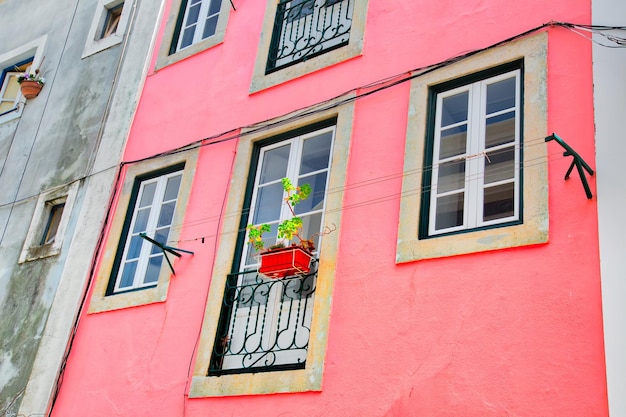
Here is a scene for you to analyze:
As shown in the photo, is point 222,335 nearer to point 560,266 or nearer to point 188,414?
point 188,414

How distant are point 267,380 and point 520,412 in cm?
232

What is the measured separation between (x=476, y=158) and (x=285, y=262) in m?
1.86

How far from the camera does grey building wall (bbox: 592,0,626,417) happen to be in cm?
525

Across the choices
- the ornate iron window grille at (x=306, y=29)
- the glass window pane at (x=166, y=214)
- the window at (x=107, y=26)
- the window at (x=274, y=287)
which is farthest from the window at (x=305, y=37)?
the window at (x=107, y=26)

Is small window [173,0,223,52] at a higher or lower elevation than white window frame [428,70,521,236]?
higher

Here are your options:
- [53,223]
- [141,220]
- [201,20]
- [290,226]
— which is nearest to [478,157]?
[290,226]

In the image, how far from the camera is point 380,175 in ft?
23.6

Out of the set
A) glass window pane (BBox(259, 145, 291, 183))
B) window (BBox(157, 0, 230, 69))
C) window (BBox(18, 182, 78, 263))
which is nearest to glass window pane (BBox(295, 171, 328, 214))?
glass window pane (BBox(259, 145, 291, 183))

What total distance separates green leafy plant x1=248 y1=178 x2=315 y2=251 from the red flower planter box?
0.14 metres

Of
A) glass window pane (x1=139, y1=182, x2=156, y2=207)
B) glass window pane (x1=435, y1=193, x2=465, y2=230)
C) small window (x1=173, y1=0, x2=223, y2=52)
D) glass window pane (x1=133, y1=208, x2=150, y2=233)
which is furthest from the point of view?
small window (x1=173, y1=0, x2=223, y2=52)

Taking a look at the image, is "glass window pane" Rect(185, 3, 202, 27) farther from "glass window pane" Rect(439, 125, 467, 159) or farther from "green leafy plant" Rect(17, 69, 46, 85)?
"glass window pane" Rect(439, 125, 467, 159)

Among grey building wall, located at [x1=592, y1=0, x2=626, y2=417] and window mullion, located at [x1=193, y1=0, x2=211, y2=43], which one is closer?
grey building wall, located at [x1=592, y1=0, x2=626, y2=417]

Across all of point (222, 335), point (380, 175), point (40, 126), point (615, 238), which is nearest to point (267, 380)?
point (222, 335)

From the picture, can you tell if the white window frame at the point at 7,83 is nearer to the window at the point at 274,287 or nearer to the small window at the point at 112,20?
the small window at the point at 112,20
